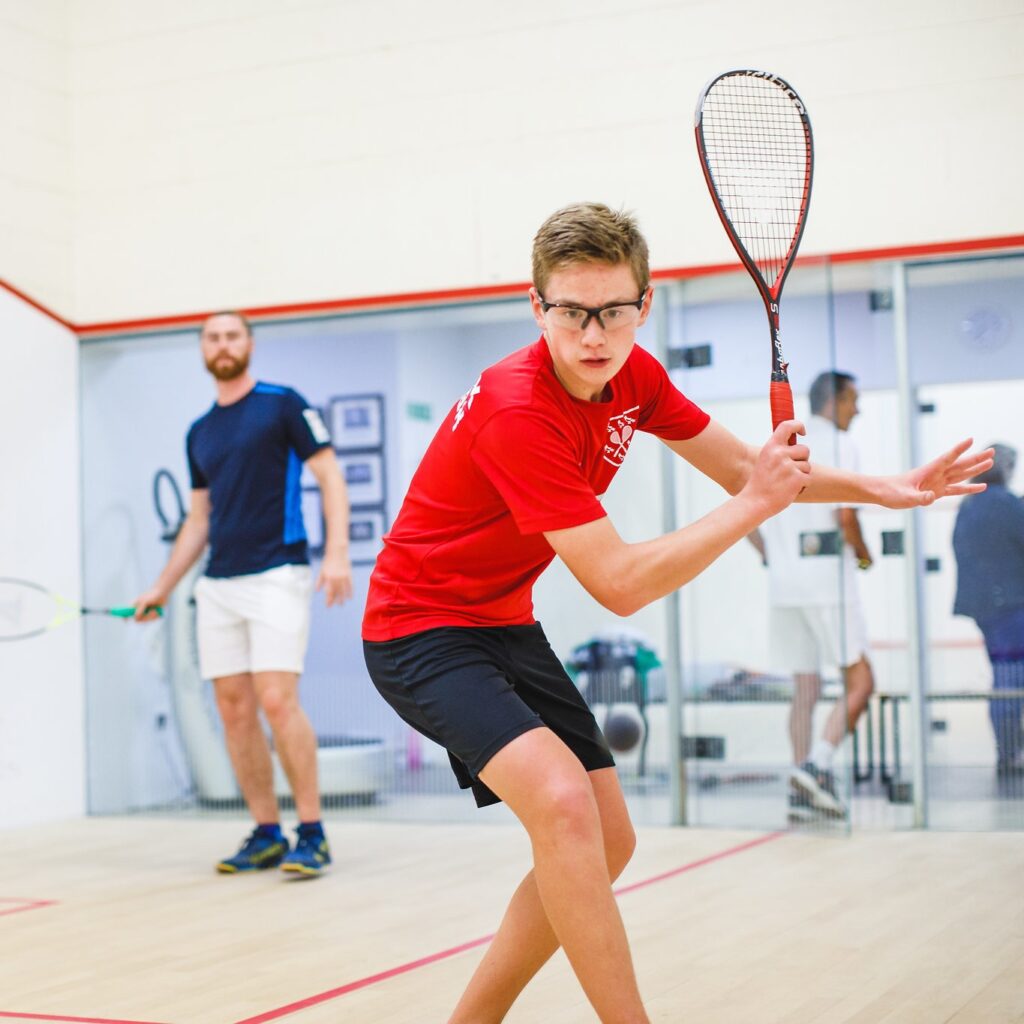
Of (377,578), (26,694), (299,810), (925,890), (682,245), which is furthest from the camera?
(26,694)

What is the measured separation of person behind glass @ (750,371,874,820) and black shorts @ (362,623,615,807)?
92.4 inches

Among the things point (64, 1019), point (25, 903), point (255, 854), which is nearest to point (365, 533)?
point (255, 854)

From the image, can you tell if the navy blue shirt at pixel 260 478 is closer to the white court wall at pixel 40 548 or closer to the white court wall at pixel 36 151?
the white court wall at pixel 40 548

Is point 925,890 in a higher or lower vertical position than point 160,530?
lower

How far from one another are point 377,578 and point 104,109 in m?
3.67

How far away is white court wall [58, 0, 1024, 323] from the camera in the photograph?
4.17m

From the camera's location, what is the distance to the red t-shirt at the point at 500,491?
5.53 ft

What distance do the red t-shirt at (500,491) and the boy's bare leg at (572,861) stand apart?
0.21 metres

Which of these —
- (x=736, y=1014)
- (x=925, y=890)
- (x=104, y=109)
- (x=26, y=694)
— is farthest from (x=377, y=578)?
(x=104, y=109)

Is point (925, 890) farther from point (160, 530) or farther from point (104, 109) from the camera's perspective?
point (104, 109)

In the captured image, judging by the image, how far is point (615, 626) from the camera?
179 inches

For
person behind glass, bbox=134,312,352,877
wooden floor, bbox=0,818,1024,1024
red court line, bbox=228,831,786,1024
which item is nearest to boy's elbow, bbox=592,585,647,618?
wooden floor, bbox=0,818,1024,1024

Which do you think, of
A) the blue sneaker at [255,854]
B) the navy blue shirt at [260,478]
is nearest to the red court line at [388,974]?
the blue sneaker at [255,854]

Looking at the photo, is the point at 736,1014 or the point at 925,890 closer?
the point at 736,1014
